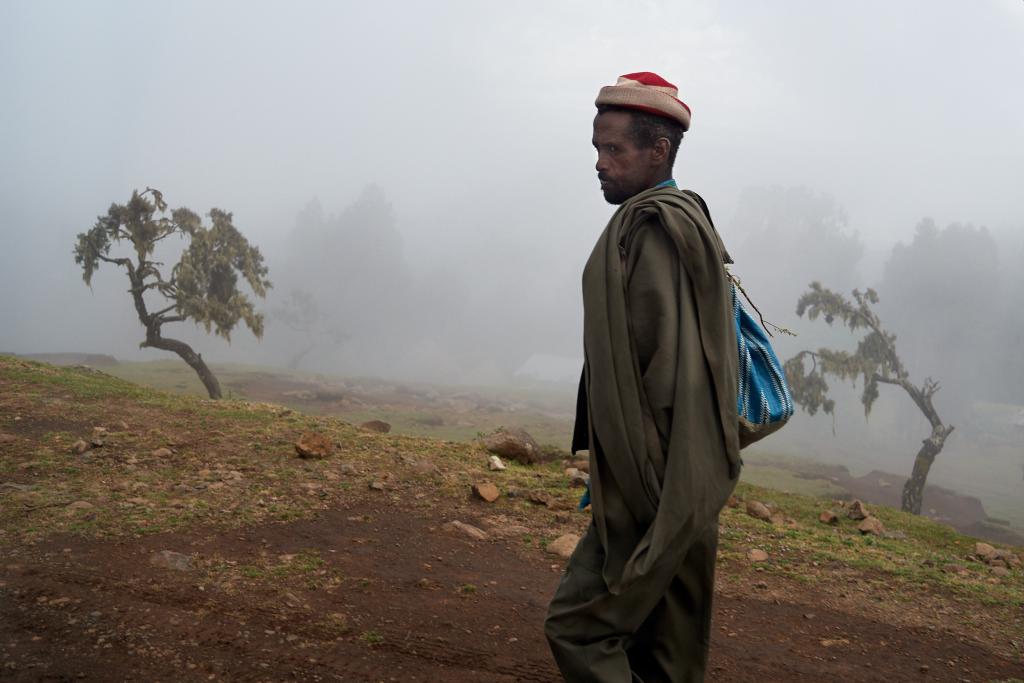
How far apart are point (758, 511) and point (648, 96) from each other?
6.68 metres

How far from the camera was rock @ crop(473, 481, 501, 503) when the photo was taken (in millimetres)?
6945

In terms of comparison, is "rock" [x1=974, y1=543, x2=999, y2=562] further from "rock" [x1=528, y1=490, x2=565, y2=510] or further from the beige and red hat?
the beige and red hat

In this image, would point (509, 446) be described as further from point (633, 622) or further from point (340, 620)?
point (633, 622)

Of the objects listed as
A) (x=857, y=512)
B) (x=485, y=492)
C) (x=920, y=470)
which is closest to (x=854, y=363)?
(x=920, y=470)

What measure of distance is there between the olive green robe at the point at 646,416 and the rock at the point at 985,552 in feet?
23.4

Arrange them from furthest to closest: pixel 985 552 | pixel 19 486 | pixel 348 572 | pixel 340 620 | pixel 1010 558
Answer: pixel 985 552 < pixel 1010 558 < pixel 19 486 < pixel 348 572 < pixel 340 620

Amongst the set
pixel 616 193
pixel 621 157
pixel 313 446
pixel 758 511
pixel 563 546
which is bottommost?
pixel 758 511

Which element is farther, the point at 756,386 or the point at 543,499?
the point at 543,499

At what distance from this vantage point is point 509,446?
30.7 feet

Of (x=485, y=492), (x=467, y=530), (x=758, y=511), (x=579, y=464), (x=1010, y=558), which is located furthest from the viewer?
(x=579, y=464)

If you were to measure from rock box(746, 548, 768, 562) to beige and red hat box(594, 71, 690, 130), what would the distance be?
4.81m

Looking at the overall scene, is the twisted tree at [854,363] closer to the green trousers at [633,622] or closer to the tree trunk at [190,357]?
the tree trunk at [190,357]

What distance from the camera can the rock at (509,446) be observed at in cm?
931

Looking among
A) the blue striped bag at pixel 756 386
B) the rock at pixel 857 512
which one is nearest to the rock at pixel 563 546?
the blue striped bag at pixel 756 386
